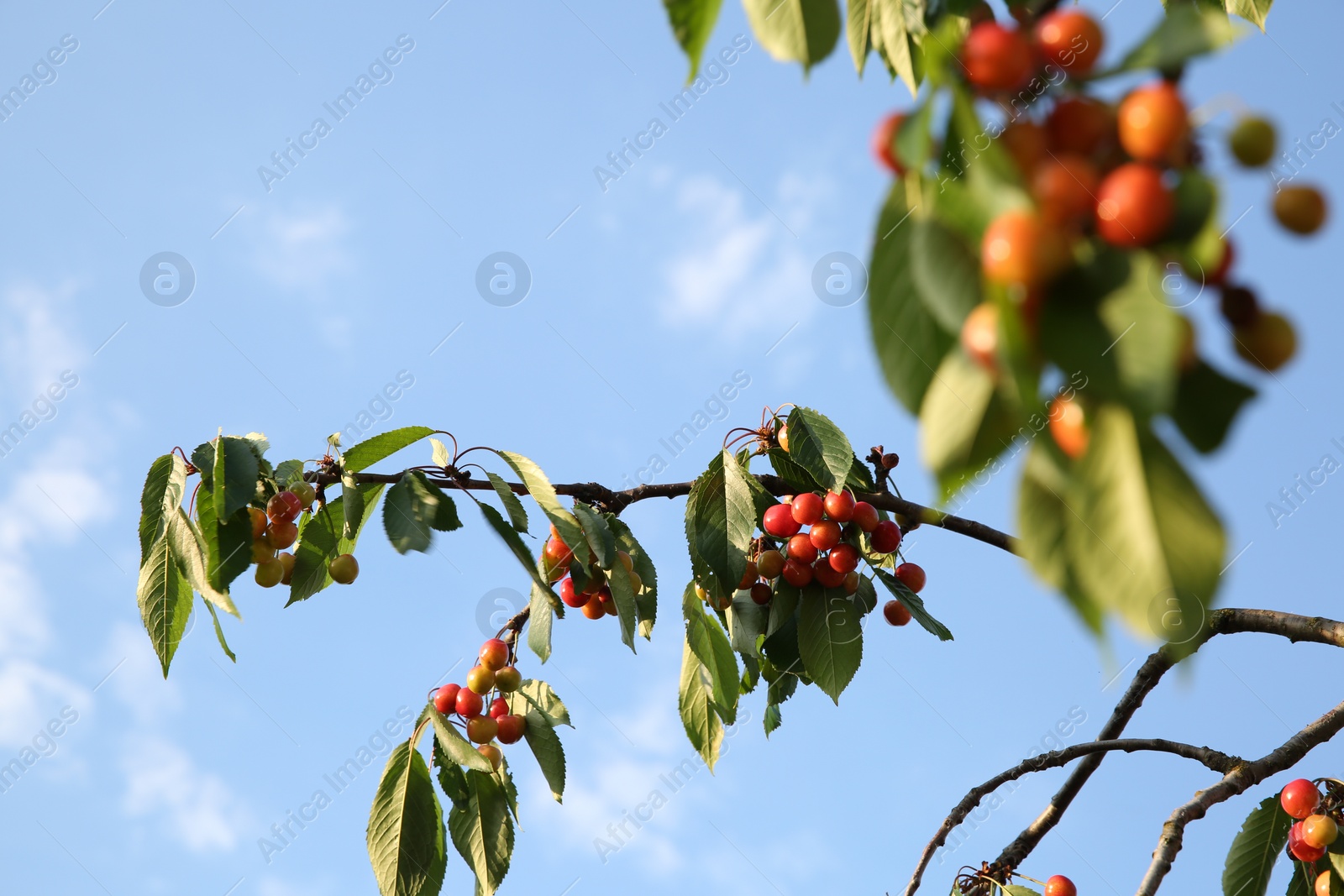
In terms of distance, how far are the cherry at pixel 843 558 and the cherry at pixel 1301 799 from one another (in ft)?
4.47

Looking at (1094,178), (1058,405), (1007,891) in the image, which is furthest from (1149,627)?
(1007,891)

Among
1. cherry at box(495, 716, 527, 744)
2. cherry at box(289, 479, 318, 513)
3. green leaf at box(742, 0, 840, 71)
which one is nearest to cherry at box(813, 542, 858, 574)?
cherry at box(495, 716, 527, 744)

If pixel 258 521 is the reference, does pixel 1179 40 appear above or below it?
below

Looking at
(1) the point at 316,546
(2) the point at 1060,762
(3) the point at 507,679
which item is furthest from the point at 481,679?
(2) the point at 1060,762

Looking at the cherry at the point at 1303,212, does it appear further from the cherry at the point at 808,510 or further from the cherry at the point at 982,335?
the cherry at the point at 808,510

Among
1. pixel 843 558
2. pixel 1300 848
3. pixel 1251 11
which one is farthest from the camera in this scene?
pixel 843 558

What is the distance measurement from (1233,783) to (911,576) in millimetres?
1178

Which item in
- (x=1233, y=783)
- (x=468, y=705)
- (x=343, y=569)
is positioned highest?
(x=343, y=569)

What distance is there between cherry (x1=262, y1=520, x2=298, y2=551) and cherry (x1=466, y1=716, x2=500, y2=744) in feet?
2.51

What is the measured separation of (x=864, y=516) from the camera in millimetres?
3105

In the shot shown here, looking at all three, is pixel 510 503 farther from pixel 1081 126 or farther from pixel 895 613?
pixel 1081 126

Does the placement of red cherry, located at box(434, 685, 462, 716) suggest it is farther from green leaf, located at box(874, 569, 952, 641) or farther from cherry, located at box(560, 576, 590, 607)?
green leaf, located at box(874, 569, 952, 641)

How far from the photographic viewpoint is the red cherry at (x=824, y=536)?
3.02 metres

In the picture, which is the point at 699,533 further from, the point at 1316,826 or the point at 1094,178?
the point at 1094,178
